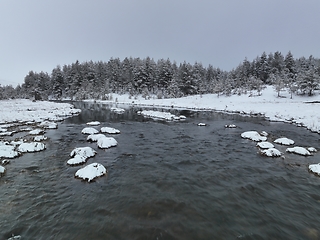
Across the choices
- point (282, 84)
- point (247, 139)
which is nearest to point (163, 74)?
point (282, 84)

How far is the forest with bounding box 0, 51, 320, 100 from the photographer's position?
256 ft

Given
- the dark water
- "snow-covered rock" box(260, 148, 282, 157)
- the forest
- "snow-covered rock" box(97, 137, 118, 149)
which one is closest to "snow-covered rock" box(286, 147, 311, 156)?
the dark water

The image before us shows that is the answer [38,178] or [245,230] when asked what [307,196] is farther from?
[38,178]

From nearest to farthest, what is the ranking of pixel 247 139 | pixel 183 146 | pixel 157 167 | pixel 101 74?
pixel 157 167 < pixel 183 146 < pixel 247 139 < pixel 101 74

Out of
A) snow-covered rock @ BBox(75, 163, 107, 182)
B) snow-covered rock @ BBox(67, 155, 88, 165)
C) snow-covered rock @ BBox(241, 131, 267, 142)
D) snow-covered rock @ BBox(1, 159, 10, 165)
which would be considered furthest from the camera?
snow-covered rock @ BBox(241, 131, 267, 142)

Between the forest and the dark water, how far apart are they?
6496 cm

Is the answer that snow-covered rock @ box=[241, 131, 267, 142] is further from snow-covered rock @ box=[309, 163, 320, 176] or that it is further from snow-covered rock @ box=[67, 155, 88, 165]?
snow-covered rock @ box=[67, 155, 88, 165]

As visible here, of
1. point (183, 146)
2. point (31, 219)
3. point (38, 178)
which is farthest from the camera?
point (183, 146)

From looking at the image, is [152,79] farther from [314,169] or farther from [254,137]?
[314,169]

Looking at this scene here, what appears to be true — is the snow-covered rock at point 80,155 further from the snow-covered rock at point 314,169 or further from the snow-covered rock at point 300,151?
the snow-covered rock at point 300,151

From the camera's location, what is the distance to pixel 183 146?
16141 mm

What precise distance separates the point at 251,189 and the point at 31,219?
9980 mm

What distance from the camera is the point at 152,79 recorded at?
8825 cm

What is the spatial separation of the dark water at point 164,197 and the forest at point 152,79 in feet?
213
